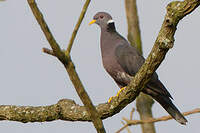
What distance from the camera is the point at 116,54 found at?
6.57 meters

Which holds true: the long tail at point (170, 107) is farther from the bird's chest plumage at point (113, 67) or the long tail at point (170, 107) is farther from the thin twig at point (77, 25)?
the thin twig at point (77, 25)

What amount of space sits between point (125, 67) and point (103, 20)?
139 cm

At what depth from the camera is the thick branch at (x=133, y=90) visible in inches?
142

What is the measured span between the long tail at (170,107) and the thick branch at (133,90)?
4.64 ft

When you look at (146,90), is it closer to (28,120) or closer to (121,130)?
(121,130)

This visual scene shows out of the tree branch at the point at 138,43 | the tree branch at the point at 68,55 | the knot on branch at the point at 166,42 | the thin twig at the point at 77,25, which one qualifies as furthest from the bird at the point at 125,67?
the thin twig at the point at 77,25

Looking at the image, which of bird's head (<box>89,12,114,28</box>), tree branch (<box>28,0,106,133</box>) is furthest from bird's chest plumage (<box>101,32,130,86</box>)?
tree branch (<box>28,0,106,133</box>)

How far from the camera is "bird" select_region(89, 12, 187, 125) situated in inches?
245

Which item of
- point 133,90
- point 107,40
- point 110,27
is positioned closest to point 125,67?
point 107,40

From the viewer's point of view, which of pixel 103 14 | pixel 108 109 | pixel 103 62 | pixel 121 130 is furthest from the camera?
pixel 103 14

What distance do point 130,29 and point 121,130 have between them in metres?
3.95

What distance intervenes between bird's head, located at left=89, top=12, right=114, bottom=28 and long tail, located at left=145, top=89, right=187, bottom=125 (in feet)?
5.79

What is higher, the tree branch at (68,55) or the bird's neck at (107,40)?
the bird's neck at (107,40)

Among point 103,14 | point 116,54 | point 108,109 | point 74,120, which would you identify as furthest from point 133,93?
point 103,14
